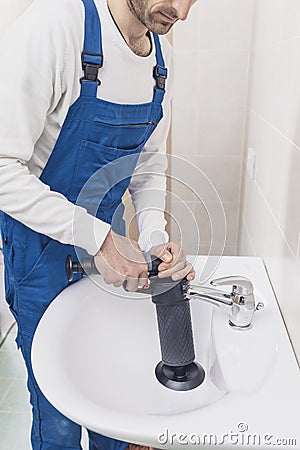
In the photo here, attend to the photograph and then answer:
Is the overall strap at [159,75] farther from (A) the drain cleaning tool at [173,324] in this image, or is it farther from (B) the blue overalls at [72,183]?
(A) the drain cleaning tool at [173,324]

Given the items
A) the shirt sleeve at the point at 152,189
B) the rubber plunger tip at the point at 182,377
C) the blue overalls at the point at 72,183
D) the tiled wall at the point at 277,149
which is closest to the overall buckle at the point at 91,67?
the blue overalls at the point at 72,183

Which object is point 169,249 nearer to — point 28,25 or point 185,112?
point 28,25

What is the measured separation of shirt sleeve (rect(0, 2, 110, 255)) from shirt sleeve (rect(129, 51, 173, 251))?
6.8 inches

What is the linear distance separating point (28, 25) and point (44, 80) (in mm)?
94

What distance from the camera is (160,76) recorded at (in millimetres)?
999

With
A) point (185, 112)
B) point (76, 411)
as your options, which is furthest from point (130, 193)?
point (185, 112)

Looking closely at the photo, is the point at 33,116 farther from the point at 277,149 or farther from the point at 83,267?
the point at 277,149

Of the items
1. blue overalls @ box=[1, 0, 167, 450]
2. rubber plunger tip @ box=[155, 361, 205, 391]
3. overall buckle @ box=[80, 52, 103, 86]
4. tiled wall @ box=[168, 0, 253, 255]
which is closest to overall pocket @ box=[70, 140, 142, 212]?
blue overalls @ box=[1, 0, 167, 450]

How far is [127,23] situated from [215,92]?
29.9 inches

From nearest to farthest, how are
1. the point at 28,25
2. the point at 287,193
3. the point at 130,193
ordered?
the point at 28,25 → the point at 287,193 → the point at 130,193

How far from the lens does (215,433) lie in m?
0.65

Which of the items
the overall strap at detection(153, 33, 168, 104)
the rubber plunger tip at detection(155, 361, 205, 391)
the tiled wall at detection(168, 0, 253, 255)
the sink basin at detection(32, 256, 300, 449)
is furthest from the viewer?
the tiled wall at detection(168, 0, 253, 255)

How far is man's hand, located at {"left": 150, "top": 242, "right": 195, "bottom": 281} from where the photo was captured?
83 centimetres

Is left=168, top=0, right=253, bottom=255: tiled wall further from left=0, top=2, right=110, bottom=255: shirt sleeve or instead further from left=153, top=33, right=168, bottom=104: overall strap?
left=0, top=2, right=110, bottom=255: shirt sleeve
